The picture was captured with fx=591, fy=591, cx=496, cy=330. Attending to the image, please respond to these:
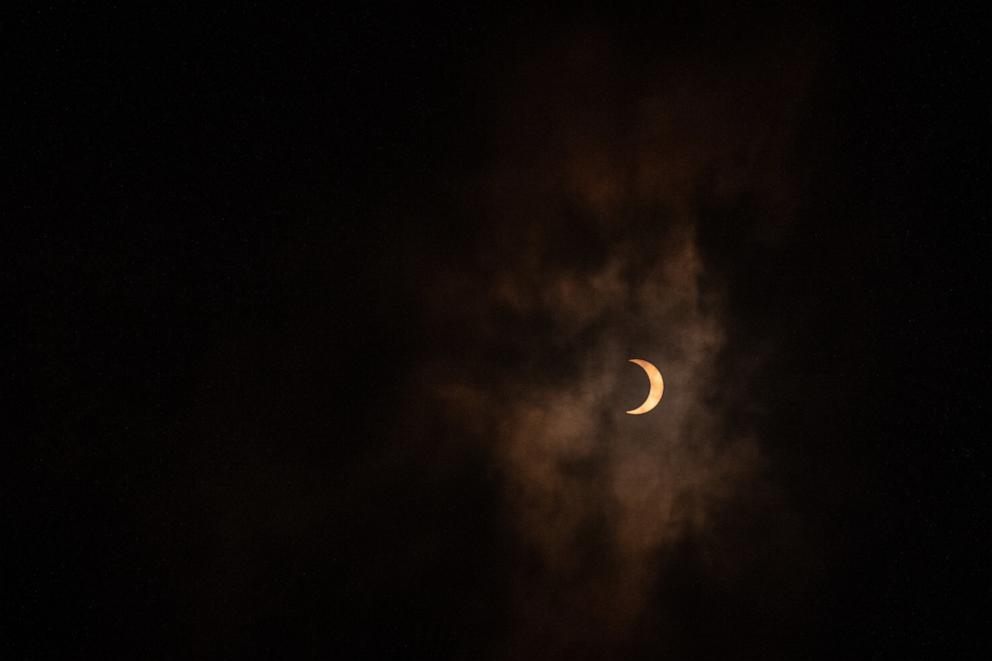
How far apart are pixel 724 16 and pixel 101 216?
2.57 meters

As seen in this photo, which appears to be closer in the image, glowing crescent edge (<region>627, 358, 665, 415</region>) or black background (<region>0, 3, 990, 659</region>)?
black background (<region>0, 3, 990, 659</region>)

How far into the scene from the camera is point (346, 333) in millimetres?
2246

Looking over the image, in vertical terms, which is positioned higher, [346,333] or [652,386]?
[652,386]

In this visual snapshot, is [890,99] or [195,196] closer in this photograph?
[195,196]

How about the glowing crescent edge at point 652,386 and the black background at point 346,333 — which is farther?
the glowing crescent edge at point 652,386

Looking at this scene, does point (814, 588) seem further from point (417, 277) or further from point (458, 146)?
point (458, 146)

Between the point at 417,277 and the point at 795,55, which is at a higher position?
the point at 795,55

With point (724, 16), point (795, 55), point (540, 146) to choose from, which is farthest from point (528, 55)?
point (795, 55)

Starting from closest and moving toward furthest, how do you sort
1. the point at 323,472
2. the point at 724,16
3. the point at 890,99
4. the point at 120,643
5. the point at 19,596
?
the point at 19,596
the point at 120,643
the point at 323,472
the point at 724,16
the point at 890,99

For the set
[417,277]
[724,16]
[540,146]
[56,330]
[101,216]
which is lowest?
[56,330]

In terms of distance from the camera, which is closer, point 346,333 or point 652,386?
point 346,333

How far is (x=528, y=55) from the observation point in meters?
2.46

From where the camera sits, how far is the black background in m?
1.90

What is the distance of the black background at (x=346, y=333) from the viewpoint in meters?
1.90
